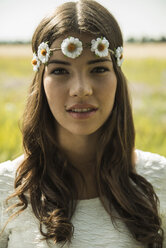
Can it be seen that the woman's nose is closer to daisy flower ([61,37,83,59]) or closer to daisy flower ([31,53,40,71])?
daisy flower ([61,37,83,59])

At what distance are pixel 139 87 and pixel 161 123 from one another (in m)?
1.08

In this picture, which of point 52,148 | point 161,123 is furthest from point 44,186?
point 161,123

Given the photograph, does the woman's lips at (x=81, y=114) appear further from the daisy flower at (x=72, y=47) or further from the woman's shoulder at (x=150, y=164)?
the woman's shoulder at (x=150, y=164)

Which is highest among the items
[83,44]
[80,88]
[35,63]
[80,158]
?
[83,44]

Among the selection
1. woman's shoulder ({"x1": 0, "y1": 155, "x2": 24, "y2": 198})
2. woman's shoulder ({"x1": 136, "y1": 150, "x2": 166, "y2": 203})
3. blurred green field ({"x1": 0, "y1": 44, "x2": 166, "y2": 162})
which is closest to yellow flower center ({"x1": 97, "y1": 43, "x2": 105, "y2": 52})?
woman's shoulder ({"x1": 136, "y1": 150, "x2": 166, "y2": 203})

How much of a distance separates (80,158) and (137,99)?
3697 mm

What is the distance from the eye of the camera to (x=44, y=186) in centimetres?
245

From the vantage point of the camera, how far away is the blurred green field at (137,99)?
5.02 metres

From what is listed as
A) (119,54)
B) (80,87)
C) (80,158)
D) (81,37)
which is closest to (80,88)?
(80,87)

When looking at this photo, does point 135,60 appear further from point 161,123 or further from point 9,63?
point 9,63

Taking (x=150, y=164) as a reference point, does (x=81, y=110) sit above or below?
above

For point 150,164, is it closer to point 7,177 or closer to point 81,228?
point 81,228

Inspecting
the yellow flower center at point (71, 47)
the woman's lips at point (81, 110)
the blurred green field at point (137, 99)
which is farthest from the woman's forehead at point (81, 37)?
the blurred green field at point (137, 99)

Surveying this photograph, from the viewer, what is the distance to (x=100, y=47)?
2209mm
